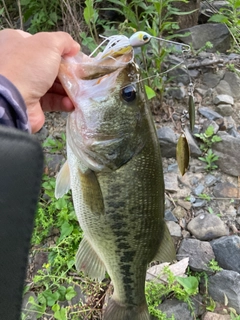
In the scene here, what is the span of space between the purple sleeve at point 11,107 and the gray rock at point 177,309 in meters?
1.67

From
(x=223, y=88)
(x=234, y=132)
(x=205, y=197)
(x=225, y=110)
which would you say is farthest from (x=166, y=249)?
(x=223, y=88)

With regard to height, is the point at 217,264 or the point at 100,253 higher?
the point at 100,253

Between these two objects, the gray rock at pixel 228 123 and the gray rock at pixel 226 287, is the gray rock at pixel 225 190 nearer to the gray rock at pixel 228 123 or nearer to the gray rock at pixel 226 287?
the gray rock at pixel 228 123

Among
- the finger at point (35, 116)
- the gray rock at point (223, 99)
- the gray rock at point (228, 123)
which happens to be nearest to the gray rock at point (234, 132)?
the gray rock at point (228, 123)

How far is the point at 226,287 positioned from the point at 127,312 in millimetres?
874

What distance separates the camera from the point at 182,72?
3.91m

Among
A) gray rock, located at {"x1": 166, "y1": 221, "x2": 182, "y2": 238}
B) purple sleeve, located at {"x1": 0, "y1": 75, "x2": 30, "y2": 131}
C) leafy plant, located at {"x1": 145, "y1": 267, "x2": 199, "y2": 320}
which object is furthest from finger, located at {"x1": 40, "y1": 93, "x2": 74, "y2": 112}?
gray rock, located at {"x1": 166, "y1": 221, "x2": 182, "y2": 238}

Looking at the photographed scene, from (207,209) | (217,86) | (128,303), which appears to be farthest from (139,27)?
(128,303)

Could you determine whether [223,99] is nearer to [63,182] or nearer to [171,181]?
[171,181]

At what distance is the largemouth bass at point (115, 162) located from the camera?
149 cm

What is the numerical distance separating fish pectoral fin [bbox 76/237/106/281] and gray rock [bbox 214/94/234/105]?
8.03ft

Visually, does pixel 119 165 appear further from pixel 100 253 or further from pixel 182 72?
pixel 182 72

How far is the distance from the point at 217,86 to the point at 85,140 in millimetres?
2782

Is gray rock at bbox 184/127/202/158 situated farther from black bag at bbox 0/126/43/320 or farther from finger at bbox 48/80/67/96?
black bag at bbox 0/126/43/320
